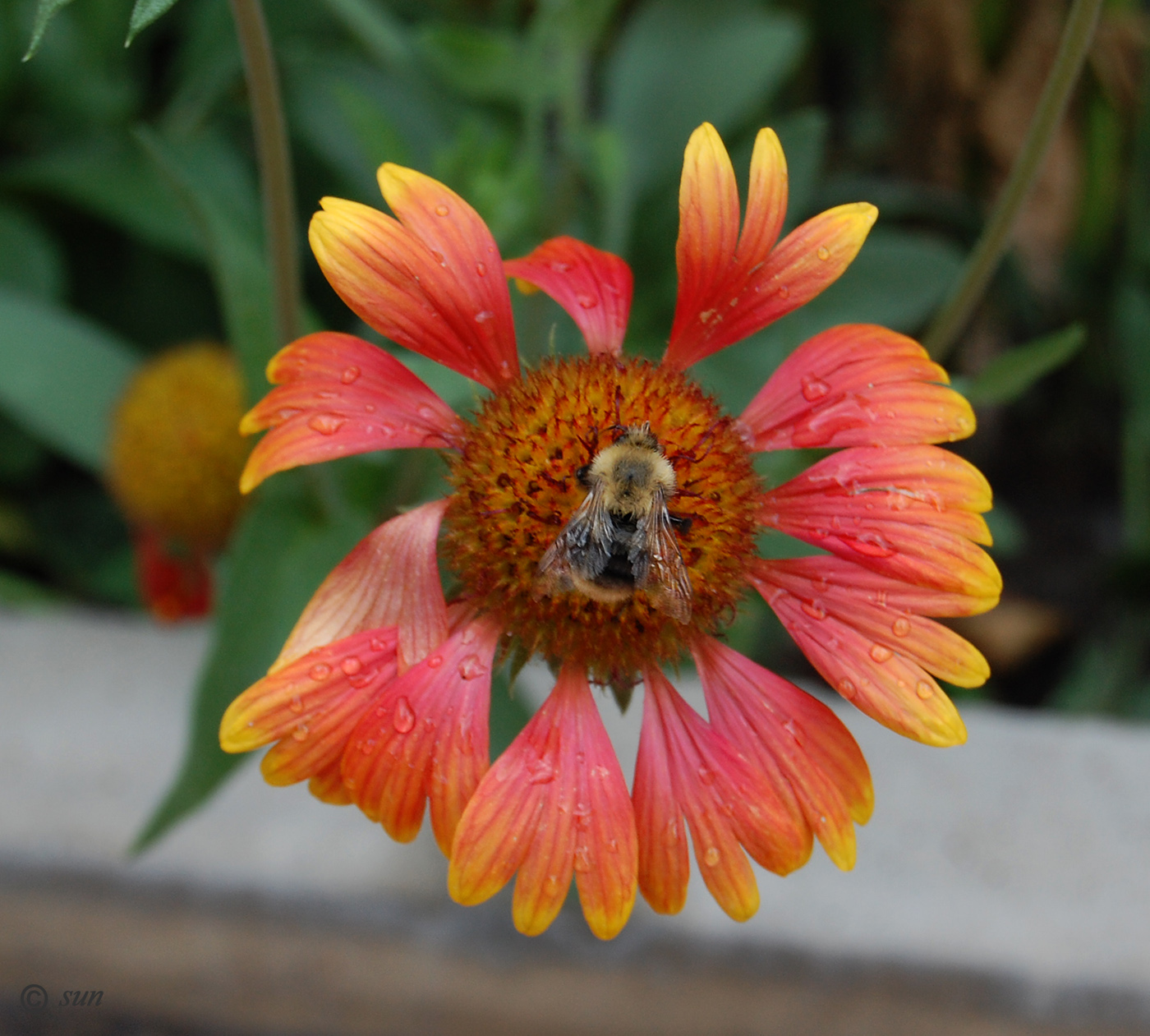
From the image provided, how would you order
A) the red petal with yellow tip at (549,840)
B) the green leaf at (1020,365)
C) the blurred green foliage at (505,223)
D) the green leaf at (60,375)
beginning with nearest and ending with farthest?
the red petal with yellow tip at (549,840)
the green leaf at (1020,365)
the blurred green foliage at (505,223)
the green leaf at (60,375)

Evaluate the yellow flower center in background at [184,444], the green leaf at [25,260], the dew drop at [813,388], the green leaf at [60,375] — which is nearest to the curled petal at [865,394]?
the dew drop at [813,388]

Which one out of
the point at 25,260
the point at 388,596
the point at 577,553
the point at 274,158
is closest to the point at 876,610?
the point at 577,553

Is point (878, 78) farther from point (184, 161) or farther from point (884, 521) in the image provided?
point (884, 521)

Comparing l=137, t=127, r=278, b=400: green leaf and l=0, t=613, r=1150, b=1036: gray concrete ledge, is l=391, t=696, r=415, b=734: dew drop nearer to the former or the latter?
l=137, t=127, r=278, b=400: green leaf

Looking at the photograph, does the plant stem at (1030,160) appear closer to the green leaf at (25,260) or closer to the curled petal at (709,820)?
the curled petal at (709,820)

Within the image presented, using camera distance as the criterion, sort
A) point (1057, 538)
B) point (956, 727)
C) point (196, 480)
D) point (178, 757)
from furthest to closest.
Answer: point (1057, 538) < point (178, 757) < point (196, 480) < point (956, 727)

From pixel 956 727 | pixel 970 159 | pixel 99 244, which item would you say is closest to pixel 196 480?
pixel 99 244
